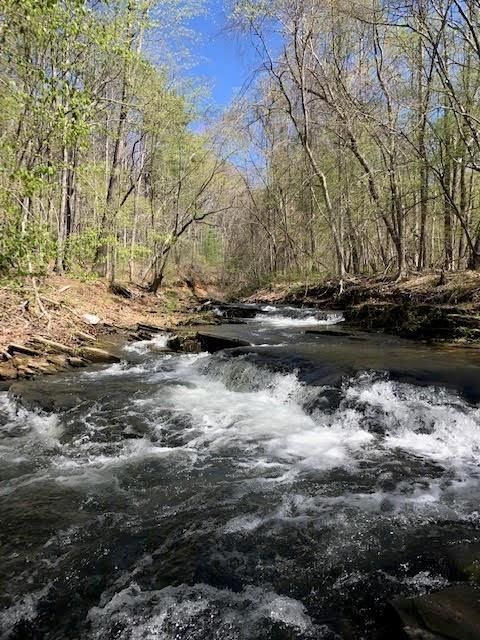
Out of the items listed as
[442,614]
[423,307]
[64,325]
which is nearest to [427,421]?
[442,614]

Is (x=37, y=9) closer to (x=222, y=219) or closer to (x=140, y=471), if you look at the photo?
(x=140, y=471)

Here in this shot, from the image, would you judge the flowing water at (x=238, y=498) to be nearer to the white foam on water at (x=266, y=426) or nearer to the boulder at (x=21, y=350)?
the white foam on water at (x=266, y=426)

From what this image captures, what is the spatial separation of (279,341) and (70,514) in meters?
8.33

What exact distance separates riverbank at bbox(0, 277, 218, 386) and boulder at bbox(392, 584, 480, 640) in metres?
7.94

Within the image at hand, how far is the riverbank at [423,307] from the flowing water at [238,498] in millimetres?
2421

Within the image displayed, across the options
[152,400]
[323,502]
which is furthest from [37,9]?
[323,502]

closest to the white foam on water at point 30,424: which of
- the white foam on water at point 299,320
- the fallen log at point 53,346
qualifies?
the fallen log at point 53,346

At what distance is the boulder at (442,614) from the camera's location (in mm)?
2586

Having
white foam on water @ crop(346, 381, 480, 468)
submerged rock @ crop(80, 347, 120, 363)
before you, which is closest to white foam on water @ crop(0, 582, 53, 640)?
white foam on water @ crop(346, 381, 480, 468)

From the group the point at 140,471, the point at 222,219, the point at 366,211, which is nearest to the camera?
the point at 140,471

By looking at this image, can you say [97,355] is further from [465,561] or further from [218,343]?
[465,561]

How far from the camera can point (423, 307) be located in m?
13.0

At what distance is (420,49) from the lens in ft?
49.3

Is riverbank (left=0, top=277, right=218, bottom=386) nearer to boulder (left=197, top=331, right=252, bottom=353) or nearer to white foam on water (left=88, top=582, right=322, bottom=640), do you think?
boulder (left=197, top=331, right=252, bottom=353)
